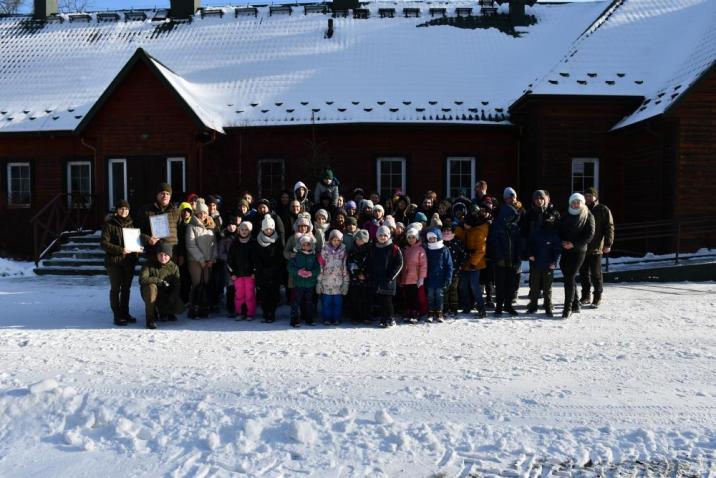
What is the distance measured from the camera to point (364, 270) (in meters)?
7.97

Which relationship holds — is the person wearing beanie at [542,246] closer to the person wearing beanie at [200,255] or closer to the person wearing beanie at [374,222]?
the person wearing beanie at [374,222]

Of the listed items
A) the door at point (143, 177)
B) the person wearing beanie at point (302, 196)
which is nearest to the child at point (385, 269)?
the person wearing beanie at point (302, 196)

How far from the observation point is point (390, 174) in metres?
16.5

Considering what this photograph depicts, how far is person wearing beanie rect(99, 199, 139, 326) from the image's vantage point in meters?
8.00

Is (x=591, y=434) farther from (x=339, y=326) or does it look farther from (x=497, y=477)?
(x=339, y=326)

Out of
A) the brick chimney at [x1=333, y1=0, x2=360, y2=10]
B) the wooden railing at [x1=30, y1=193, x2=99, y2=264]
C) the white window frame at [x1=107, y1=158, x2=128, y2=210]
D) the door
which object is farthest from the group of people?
the brick chimney at [x1=333, y1=0, x2=360, y2=10]

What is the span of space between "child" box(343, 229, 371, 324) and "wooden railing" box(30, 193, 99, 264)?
10529mm

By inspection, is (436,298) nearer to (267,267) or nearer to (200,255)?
(267,267)

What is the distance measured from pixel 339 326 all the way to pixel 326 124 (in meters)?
8.94

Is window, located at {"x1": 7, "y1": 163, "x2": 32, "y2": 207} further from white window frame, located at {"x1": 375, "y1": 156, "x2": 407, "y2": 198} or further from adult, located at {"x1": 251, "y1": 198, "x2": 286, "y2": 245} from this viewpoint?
adult, located at {"x1": 251, "y1": 198, "x2": 286, "y2": 245}

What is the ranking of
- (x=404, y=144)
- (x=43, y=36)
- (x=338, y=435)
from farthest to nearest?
(x=43, y=36), (x=404, y=144), (x=338, y=435)

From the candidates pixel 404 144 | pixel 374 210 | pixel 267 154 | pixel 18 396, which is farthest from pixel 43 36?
pixel 18 396

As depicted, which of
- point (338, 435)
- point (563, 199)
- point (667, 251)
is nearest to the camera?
point (338, 435)

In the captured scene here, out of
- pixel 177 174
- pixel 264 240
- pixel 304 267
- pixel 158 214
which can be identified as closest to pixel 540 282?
pixel 304 267
